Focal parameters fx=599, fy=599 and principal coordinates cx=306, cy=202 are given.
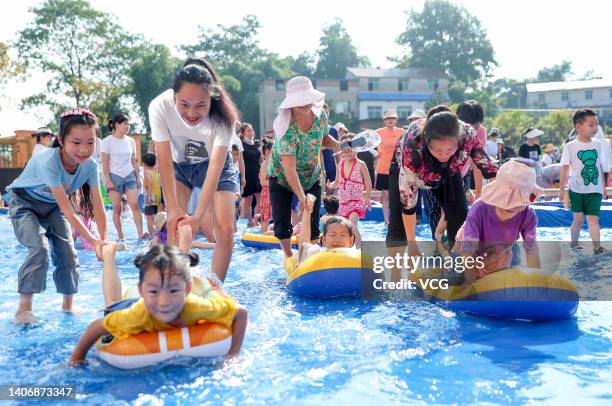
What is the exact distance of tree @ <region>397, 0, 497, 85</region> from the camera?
229ft

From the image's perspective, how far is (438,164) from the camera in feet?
14.2

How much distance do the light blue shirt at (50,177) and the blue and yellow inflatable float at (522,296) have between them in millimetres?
2701

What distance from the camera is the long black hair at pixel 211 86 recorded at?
143 inches

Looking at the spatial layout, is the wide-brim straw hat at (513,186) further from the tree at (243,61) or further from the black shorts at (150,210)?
the tree at (243,61)

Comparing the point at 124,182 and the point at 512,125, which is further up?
the point at 512,125

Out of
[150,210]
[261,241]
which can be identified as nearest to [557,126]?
[150,210]

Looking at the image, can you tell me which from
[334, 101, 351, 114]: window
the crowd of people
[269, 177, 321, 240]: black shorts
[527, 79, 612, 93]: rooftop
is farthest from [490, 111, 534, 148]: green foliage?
[269, 177, 321, 240]: black shorts

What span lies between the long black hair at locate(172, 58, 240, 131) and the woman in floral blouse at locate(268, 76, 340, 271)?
856 mm

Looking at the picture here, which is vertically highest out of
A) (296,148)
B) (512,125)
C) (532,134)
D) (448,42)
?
(448,42)

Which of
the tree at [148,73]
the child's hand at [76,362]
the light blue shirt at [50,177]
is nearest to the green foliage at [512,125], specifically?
the tree at [148,73]

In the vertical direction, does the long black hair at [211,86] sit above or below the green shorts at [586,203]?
above

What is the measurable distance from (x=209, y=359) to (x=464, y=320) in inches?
67.6

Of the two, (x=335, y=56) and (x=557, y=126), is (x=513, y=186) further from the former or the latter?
(x=335, y=56)

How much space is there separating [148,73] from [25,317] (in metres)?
37.4
